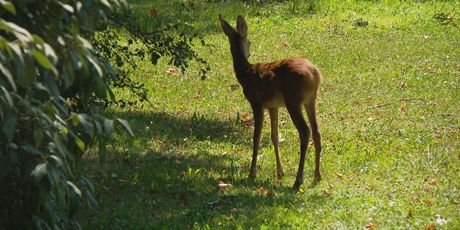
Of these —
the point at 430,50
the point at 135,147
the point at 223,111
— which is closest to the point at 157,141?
the point at 135,147

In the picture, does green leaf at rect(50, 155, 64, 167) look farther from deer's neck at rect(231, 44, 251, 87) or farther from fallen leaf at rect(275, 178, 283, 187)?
deer's neck at rect(231, 44, 251, 87)

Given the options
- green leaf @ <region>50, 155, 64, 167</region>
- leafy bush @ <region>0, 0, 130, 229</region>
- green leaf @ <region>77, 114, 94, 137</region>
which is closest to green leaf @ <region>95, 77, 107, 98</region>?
leafy bush @ <region>0, 0, 130, 229</region>

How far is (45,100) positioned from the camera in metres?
4.14

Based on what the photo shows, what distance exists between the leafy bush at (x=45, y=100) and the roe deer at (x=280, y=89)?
134 inches

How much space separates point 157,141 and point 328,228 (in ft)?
12.3

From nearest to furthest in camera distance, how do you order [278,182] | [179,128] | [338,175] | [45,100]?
1. [45,100]
2. [278,182]
3. [338,175]
4. [179,128]

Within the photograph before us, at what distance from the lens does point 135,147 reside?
9.63 meters

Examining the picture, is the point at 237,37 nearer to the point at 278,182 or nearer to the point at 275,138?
the point at 275,138

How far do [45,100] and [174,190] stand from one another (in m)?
3.88

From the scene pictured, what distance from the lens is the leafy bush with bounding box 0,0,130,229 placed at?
3529 mm

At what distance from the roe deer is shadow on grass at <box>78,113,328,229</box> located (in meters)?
0.46

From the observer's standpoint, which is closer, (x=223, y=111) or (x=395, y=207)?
(x=395, y=207)

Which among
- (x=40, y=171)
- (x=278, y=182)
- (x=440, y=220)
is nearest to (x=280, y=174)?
(x=278, y=182)

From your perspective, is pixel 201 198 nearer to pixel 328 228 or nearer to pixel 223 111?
pixel 328 228
